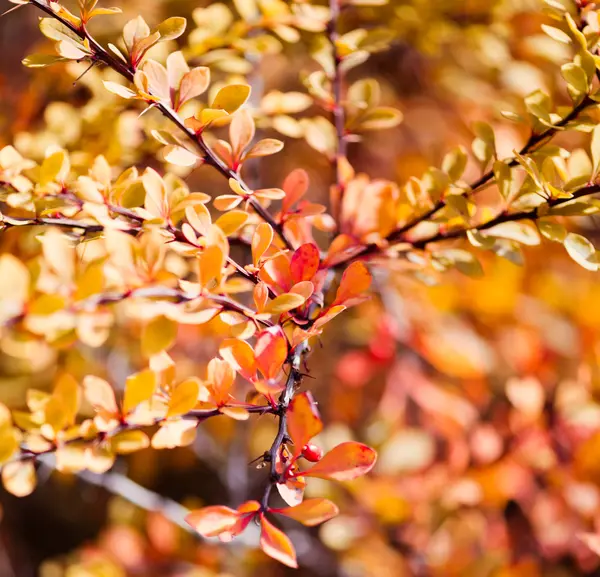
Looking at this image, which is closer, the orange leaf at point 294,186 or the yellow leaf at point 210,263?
the yellow leaf at point 210,263

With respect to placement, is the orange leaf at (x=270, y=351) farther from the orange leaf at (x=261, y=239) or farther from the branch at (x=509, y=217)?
the branch at (x=509, y=217)

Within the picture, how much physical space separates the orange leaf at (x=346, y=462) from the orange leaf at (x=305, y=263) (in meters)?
0.14

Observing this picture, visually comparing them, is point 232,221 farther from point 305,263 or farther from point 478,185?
point 478,185

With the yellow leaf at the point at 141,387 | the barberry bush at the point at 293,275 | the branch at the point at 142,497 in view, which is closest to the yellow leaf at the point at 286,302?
the barberry bush at the point at 293,275

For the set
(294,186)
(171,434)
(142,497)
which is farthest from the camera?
(142,497)

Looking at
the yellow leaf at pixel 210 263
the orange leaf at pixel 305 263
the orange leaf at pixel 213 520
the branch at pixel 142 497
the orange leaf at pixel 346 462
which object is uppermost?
the yellow leaf at pixel 210 263

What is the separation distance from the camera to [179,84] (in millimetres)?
490

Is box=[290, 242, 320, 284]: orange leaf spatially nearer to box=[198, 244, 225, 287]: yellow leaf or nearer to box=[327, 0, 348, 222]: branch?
box=[198, 244, 225, 287]: yellow leaf

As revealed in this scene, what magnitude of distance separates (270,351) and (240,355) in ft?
0.11

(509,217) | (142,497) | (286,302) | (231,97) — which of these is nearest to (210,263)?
(286,302)

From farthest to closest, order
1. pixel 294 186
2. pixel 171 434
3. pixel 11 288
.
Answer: pixel 294 186 < pixel 171 434 < pixel 11 288

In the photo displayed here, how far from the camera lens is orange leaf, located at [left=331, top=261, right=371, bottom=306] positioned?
463 millimetres

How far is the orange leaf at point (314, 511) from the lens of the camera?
424 millimetres

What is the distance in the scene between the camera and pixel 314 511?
0.43m
